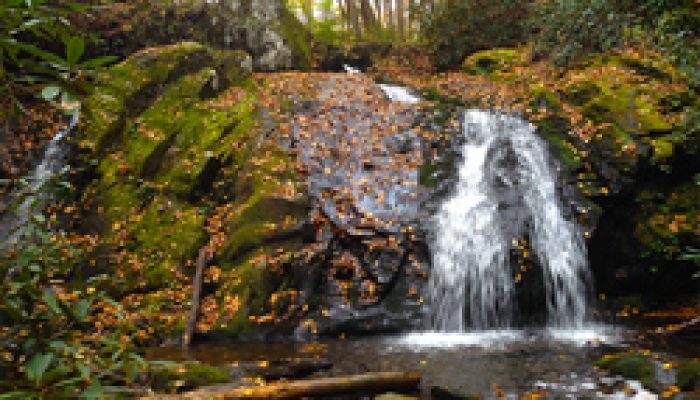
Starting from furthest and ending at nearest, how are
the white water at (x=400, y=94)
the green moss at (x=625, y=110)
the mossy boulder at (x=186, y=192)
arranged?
the white water at (x=400, y=94) → the green moss at (x=625, y=110) → the mossy boulder at (x=186, y=192)

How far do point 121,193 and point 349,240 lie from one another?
484cm

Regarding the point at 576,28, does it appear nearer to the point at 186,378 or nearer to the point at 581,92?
the point at 581,92

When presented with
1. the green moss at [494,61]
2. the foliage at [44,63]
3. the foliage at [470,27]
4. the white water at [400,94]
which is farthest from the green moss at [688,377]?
the foliage at [470,27]

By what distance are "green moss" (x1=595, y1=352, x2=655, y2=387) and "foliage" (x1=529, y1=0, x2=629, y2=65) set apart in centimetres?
812

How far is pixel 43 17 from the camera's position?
1.39 meters

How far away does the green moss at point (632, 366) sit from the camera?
13.9 feet

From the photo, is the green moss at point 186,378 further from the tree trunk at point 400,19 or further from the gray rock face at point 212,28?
the tree trunk at point 400,19

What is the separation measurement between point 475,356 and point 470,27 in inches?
504

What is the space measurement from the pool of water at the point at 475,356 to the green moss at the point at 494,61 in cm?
920

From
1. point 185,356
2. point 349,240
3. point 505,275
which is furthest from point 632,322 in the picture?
point 185,356

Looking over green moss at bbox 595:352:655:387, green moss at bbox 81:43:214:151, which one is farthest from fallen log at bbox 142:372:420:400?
green moss at bbox 81:43:214:151

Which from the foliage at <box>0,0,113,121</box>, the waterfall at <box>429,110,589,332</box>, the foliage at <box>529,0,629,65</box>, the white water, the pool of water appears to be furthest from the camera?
the white water

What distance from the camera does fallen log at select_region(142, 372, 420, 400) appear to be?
10.8ft

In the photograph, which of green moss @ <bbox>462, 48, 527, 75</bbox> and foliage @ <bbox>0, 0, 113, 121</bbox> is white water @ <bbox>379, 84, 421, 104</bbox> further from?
foliage @ <bbox>0, 0, 113, 121</bbox>
